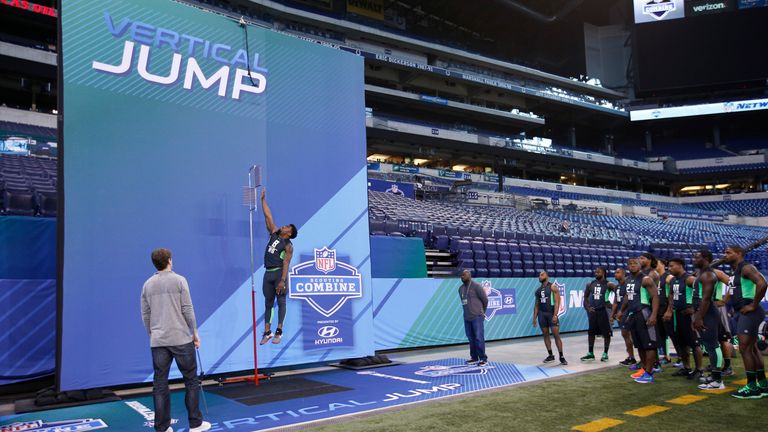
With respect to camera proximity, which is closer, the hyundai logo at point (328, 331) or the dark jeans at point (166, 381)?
the dark jeans at point (166, 381)

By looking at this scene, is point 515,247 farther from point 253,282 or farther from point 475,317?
point 253,282

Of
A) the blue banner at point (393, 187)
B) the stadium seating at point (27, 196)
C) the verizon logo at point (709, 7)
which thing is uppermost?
the verizon logo at point (709, 7)

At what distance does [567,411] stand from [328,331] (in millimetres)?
3897

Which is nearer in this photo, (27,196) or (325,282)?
(27,196)

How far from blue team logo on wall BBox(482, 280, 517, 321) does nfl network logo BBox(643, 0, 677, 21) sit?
4386 cm

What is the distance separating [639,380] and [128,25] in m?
8.15

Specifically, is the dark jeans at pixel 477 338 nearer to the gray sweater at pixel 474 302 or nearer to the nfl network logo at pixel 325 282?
the gray sweater at pixel 474 302

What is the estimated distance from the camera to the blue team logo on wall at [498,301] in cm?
1289

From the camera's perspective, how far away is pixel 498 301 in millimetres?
13141

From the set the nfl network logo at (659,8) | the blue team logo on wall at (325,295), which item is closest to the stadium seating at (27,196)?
the blue team logo on wall at (325,295)

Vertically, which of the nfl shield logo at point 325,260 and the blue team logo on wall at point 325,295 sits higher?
the nfl shield logo at point 325,260

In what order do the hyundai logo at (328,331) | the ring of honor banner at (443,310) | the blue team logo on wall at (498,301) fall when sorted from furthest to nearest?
the blue team logo on wall at (498,301) < the ring of honor banner at (443,310) < the hyundai logo at (328,331)

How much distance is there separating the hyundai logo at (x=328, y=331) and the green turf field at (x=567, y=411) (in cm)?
269

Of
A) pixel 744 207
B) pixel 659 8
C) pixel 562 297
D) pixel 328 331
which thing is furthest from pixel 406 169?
pixel 744 207
